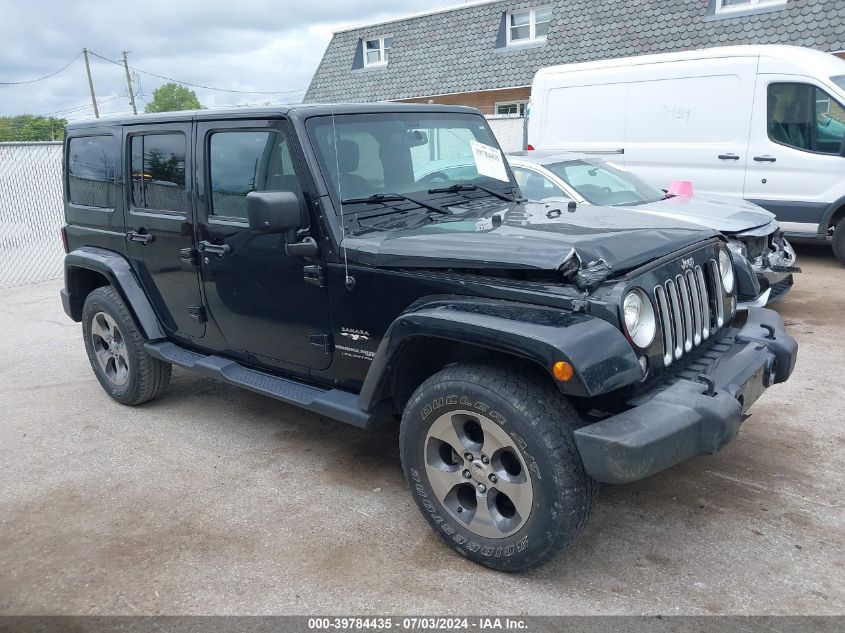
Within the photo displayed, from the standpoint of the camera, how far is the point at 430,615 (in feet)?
9.02

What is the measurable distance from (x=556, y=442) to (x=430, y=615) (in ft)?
2.70

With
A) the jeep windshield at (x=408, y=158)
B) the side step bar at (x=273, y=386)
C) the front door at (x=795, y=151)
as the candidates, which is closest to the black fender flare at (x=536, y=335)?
the side step bar at (x=273, y=386)

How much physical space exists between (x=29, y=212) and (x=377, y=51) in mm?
14456

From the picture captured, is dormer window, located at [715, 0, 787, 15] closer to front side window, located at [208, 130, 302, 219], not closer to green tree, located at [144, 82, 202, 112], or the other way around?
front side window, located at [208, 130, 302, 219]

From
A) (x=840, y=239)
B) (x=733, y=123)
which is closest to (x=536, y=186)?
(x=733, y=123)

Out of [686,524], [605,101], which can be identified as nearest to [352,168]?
[686,524]

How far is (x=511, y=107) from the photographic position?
19.3 meters

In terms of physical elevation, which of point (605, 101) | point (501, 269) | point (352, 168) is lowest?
point (501, 269)

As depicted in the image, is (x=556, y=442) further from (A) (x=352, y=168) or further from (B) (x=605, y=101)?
(B) (x=605, y=101)

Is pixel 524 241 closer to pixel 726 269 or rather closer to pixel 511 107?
pixel 726 269

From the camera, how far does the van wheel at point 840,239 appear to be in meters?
8.68

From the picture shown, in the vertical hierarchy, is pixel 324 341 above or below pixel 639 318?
below

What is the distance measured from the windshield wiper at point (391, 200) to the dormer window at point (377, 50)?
19.2 meters

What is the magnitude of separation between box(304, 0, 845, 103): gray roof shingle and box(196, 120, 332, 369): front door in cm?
1292
